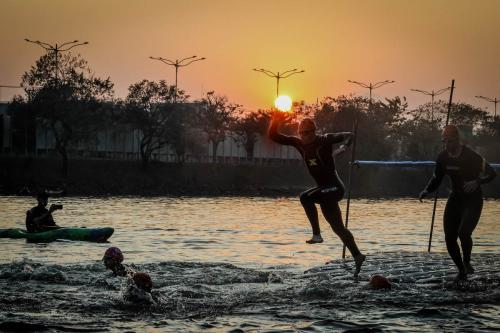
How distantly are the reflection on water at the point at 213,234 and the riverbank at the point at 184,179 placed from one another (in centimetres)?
1055

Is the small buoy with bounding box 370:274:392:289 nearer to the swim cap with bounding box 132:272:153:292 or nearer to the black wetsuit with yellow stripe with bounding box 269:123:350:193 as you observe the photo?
the black wetsuit with yellow stripe with bounding box 269:123:350:193

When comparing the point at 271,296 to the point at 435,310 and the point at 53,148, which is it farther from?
the point at 53,148

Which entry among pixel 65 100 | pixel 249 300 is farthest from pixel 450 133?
pixel 65 100

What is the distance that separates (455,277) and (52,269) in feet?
26.5

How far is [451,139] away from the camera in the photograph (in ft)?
52.9

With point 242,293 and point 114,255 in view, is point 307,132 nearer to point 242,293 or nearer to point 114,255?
point 242,293

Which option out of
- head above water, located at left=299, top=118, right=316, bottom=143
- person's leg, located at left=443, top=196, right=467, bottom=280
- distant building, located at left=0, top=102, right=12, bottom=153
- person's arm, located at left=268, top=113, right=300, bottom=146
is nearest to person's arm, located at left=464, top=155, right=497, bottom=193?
person's leg, located at left=443, top=196, right=467, bottom=280

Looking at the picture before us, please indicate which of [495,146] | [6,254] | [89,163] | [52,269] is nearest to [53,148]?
[89,163]

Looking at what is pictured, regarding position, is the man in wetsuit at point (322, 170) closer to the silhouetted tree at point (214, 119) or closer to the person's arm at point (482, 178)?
the person's arm at point (482, 178)

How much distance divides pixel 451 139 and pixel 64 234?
16.2m

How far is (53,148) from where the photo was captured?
320 ft

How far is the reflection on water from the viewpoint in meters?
25.9

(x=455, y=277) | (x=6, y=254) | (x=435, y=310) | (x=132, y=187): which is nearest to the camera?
(x=435, y=310)

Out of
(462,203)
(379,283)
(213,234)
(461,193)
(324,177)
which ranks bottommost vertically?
(213,234)
